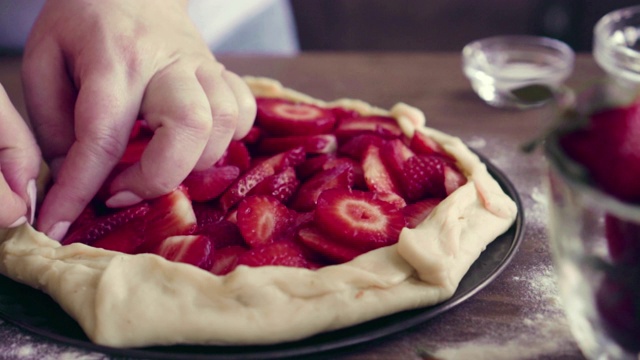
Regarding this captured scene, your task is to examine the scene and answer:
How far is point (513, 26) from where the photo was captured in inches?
141

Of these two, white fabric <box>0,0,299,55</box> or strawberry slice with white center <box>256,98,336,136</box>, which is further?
white fabric <box>0,0,299,55</box>

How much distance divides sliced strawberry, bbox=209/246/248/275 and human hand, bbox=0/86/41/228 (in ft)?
1.06

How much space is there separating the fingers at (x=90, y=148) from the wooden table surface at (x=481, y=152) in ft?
0.64

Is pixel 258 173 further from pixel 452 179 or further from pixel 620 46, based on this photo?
pixel 620 46

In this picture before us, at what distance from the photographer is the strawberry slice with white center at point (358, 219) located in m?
1.09

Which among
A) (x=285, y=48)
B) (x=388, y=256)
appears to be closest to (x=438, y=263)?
(x=388, y=256)

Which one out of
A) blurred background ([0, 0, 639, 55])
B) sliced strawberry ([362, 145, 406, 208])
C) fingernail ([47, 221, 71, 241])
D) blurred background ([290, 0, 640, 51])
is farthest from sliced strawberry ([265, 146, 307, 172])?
blurred background ([290, 0, 640, 51])

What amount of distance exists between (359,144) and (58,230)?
1.79ft

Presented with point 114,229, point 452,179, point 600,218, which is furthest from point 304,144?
point 600,218

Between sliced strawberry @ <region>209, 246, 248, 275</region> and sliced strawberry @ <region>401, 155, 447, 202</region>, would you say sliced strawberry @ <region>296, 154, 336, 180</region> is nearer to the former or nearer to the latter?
sliced strawberry @ <region>401, 155, 447, 202</region>

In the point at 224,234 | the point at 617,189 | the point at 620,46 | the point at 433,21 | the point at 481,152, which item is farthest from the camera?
the point at 433,21

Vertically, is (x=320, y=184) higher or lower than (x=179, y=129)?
lower

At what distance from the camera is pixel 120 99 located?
1182mm

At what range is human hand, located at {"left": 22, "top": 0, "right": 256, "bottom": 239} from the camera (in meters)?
1.16
